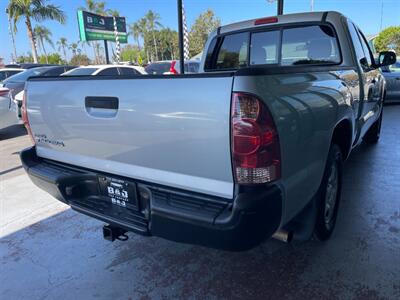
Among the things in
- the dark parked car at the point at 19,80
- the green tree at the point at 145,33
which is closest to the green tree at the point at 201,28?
the green tree at the point at 145,33

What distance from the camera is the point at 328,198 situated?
109 inches

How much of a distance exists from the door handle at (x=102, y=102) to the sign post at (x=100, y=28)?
832 inches

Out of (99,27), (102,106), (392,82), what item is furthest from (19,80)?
(99,27)

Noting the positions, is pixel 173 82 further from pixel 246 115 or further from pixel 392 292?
pixel 392 292

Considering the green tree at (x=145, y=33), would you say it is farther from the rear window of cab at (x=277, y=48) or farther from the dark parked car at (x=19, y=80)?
the rear window of cab at (x=277, y=48)

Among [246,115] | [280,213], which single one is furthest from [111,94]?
[280,213]

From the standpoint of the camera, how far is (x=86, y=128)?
2.29 m

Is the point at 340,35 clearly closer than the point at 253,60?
Yes

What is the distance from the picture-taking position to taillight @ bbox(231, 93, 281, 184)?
5.44 ft

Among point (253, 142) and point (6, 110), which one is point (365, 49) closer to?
point (253, 142)

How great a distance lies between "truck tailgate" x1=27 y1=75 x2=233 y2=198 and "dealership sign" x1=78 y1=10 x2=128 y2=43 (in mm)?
22752

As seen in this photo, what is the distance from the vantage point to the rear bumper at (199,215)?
1.71 meters

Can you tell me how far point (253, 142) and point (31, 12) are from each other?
85.1ft

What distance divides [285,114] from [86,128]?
4.31 feet
